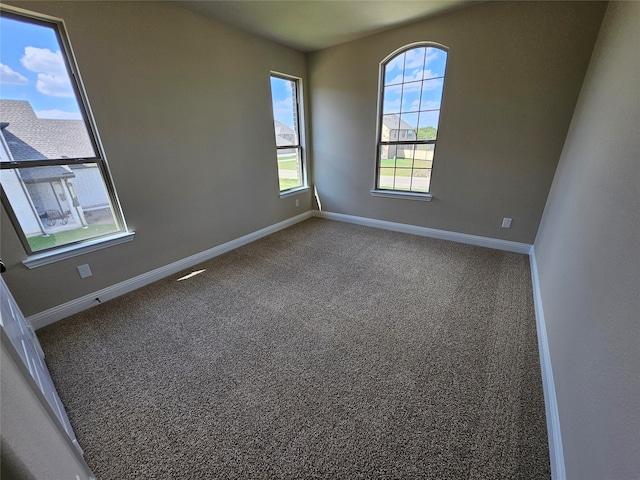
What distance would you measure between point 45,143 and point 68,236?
2.35ft

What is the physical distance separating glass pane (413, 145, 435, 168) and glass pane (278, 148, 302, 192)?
1.77 metres

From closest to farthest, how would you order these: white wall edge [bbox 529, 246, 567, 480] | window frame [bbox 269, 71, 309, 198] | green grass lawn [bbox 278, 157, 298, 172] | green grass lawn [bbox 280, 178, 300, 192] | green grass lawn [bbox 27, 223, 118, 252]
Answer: white wall edge [bbox 529, 246, 567, 480]
green grass lawn [bbox 27, 223, 118, 252]
window frame [bbox 269, 71, 309, 198]
green grass lawn [bbox 278, 157, 298, 172]
green grass lawn [bbox 280, 178, 300, 192]

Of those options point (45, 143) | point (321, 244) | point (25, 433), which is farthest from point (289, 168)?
point (25, 433)

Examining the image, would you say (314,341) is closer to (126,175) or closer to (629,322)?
(629,322)

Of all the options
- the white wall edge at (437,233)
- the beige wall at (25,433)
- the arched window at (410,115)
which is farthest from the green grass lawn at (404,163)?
the beige wall at (25,433)

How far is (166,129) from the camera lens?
2.43m

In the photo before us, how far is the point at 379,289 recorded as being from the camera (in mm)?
2373

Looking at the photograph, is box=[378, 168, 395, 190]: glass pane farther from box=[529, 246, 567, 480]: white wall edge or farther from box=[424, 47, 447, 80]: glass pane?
box=[529, 246, 567, 480]: white wall edge

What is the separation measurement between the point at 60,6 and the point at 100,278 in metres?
2.02

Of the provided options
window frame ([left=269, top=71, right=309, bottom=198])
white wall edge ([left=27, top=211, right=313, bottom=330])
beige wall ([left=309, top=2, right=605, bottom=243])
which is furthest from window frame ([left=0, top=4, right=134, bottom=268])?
beige wall ([left=309, top=2, right=605, bottom=243])

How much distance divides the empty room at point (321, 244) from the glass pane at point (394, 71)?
30 mm

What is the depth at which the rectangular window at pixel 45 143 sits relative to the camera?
67.1 inches

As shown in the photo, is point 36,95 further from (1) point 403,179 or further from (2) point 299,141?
(1) point 403,179

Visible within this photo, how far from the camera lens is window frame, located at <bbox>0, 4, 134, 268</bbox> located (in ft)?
5.67
